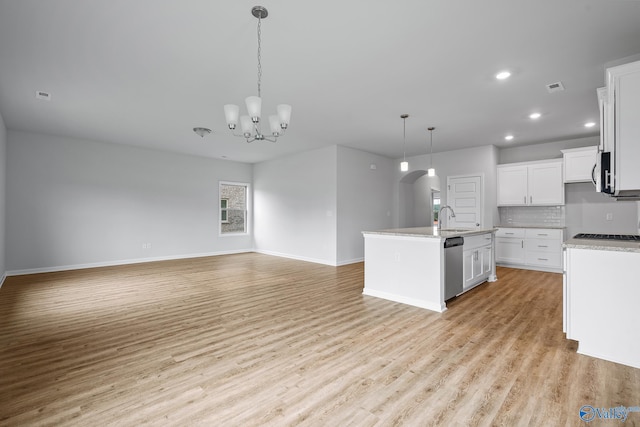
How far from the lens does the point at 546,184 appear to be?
20.0 feet

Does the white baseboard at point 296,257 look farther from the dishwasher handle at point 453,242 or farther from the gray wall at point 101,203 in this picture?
the dishwasher handle at point 453,242

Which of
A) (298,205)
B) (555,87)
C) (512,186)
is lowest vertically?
(298,205)

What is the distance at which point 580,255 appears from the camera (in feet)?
8.34

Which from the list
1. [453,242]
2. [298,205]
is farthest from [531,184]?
[298,205]

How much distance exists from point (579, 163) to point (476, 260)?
10.7 ft

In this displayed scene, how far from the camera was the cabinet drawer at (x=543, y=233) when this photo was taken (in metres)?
5.79

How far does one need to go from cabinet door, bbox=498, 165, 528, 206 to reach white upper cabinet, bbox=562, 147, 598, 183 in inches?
28.2

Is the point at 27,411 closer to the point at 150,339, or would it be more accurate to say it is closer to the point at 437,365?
the point at 150,339

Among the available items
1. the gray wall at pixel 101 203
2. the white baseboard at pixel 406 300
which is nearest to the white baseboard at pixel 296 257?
the gray wall at pixel 101 203

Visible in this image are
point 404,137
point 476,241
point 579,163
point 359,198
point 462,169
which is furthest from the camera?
point 359,198

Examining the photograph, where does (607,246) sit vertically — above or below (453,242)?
above

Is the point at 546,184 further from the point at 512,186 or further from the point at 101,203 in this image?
the point at 101,203

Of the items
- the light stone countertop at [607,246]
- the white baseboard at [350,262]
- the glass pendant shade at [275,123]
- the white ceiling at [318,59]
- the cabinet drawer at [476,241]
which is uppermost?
the white ceiling at [318,59]

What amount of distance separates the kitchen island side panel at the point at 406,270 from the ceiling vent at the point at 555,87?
7.67 feet
